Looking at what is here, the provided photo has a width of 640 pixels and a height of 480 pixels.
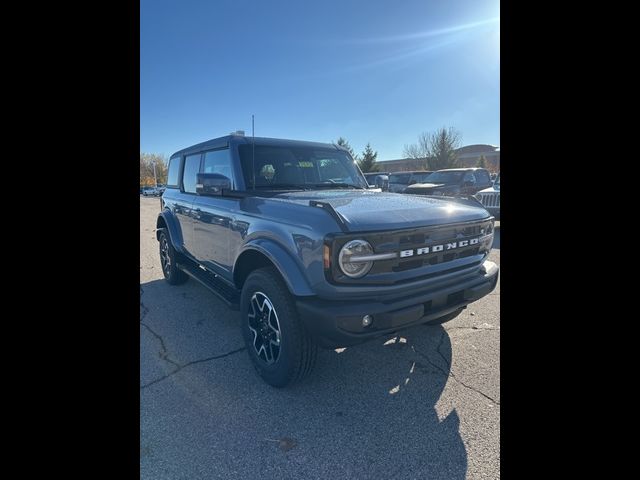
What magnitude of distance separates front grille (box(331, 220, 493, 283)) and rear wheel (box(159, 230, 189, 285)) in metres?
3.82

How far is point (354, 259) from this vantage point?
202cm

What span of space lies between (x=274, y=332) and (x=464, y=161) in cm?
4323

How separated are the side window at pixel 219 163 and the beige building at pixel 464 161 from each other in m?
31.3

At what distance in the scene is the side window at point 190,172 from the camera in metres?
4.42

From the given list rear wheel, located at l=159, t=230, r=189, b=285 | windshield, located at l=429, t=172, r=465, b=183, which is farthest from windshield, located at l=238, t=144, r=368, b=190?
windshield, located at l=429, t=172, r=465, b=183

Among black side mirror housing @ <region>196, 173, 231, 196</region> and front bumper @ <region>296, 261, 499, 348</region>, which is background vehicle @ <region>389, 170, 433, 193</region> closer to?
black side mirror housing @ <region>196, 173, 231, 196</region>

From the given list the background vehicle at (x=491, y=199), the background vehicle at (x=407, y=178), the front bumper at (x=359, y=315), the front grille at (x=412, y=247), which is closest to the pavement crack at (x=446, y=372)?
the front bumper at (x=359, y=315)

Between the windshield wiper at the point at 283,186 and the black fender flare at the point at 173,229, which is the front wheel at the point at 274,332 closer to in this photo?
the windshield wiper at the point at 283,186

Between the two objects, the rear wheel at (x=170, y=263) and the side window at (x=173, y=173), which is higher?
the side window at (x=173, y=173)

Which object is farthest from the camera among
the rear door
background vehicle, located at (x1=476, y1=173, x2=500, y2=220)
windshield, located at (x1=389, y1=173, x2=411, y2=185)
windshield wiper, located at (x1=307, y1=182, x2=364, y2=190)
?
windshield, located at (x1=389, y1=173, x2=411, y2=185)

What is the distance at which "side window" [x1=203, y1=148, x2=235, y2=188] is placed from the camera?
3.46 meters

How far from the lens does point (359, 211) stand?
2.25m
